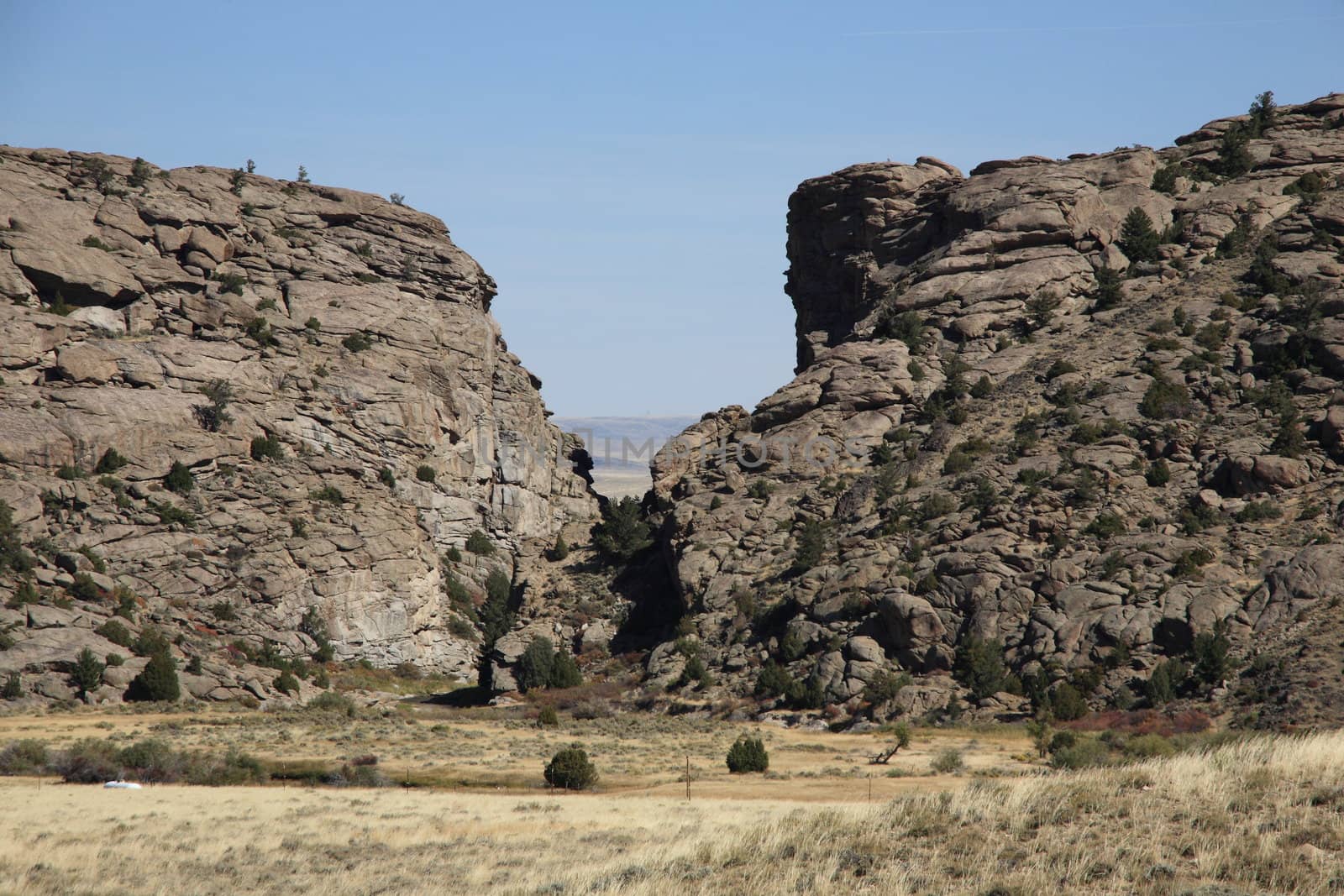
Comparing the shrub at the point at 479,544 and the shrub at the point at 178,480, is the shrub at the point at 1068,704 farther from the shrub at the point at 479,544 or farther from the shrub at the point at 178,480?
the shrub at the point at 178,480

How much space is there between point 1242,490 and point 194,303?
69.5 metres

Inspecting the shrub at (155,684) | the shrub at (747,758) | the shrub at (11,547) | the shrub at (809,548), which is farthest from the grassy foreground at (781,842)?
the shrub at (11,547)

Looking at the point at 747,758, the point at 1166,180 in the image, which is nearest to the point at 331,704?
the point at 747,758

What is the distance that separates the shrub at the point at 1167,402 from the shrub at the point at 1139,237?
1678cm

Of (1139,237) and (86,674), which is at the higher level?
(1139,237)

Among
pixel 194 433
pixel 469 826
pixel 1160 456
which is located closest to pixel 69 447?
pixel 194 433

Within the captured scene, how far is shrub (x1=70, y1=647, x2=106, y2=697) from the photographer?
63875 mm

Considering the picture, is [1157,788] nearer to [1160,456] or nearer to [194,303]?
[1160,456]

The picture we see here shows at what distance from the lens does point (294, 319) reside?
96.4m

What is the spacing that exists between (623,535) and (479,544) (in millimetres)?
14218

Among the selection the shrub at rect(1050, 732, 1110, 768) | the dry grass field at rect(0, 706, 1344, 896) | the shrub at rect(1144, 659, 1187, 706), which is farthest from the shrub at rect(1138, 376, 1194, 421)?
the dry grass field at rect(0, 706, 1344, 896)

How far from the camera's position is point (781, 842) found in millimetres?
23531

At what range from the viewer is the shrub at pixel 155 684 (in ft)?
214

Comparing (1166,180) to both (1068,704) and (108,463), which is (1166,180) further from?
(108,463)
